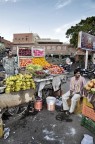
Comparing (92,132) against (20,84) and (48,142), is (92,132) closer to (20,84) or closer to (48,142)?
(48,142)

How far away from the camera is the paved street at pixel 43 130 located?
4523 mm

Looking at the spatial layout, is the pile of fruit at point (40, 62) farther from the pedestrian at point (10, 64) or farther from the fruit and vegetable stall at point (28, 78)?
the pedestrian at point (10, 64)

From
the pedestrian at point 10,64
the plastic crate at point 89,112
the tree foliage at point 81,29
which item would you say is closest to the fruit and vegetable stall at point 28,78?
the pedestrian at point 10,64

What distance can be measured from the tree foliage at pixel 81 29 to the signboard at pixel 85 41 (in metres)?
8.97

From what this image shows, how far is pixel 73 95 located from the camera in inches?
246

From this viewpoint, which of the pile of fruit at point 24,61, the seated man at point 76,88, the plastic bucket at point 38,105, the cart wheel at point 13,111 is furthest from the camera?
the pile of fruit at point 24,61

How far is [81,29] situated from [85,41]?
1255 cm

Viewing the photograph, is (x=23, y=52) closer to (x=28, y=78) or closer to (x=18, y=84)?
(x=28, y=78)

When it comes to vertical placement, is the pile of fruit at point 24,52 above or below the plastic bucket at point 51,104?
above

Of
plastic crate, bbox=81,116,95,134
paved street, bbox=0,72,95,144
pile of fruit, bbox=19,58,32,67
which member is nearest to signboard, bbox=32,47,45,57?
pile of fruit, bbox=19,58,32,67

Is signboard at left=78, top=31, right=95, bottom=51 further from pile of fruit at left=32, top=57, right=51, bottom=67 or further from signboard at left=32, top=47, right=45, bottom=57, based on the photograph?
pile of fruit at left=32, top=57, right=51, bottom=67

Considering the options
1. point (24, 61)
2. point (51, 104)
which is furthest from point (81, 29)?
point (51, 104)

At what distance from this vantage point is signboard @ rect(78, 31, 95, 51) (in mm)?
20002

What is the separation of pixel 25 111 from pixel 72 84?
1741mm
